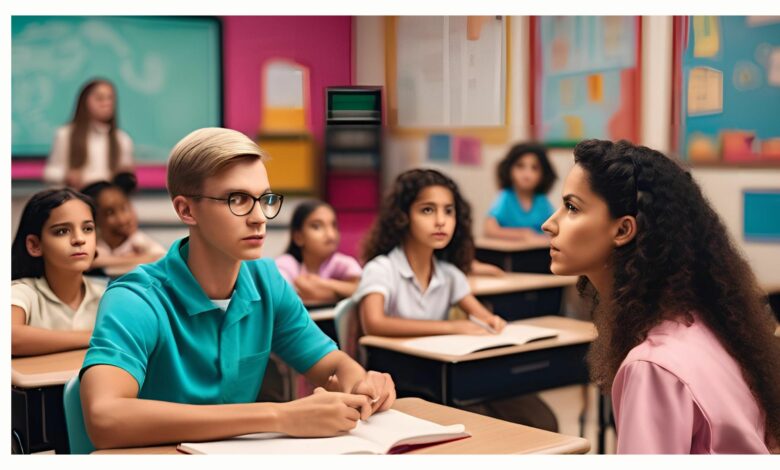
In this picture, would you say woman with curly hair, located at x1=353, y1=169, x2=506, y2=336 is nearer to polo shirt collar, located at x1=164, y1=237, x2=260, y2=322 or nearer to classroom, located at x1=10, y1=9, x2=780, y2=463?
classroom, located at x1=10, y1=9, x2=780, y2=463

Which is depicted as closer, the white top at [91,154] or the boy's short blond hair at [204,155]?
the boy's short blond hair at [204,155]

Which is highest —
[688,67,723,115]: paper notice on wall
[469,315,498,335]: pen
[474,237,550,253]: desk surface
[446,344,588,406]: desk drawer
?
[688,67,723,115]: paper notice on wall

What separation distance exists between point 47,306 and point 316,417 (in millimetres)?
1120

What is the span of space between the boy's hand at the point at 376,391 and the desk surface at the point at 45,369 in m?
0.68

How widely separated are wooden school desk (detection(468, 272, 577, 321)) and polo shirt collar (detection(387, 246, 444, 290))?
9.1 inches

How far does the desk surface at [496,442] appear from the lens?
1.34m

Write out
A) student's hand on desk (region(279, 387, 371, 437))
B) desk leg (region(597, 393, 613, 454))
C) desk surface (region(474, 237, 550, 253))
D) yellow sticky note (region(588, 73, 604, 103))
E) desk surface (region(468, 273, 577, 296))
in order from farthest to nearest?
desk surface (region(474, 237, 550, 253))
desk surface (region(468, 273, 577, 296))
yellow sticky note (region(588, 73, 604, 103))
desk leg (region(597, 393, 613, 454))
student's hand on desk (region(279, 387, 371, 437))

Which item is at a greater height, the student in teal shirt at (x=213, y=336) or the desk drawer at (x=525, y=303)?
the student in teal shirt at (x=213, y=336)

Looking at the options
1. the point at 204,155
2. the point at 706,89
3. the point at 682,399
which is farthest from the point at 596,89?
the point at 682,399

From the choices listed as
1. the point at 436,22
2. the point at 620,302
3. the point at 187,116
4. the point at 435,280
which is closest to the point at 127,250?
the point at 187,116

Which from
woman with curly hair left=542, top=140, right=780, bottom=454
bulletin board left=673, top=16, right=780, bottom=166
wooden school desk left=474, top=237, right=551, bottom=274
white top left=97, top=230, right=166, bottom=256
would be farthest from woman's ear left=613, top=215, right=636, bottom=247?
wooden school desk left=474, top=237, right=551, bottom=274

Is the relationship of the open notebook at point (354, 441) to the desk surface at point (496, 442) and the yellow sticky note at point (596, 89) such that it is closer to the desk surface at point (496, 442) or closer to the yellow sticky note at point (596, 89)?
the desk surface at point (496, 442)

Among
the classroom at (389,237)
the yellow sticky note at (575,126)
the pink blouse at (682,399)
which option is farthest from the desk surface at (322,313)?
the pink blouse at (682,399)

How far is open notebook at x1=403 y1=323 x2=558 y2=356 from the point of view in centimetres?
229
